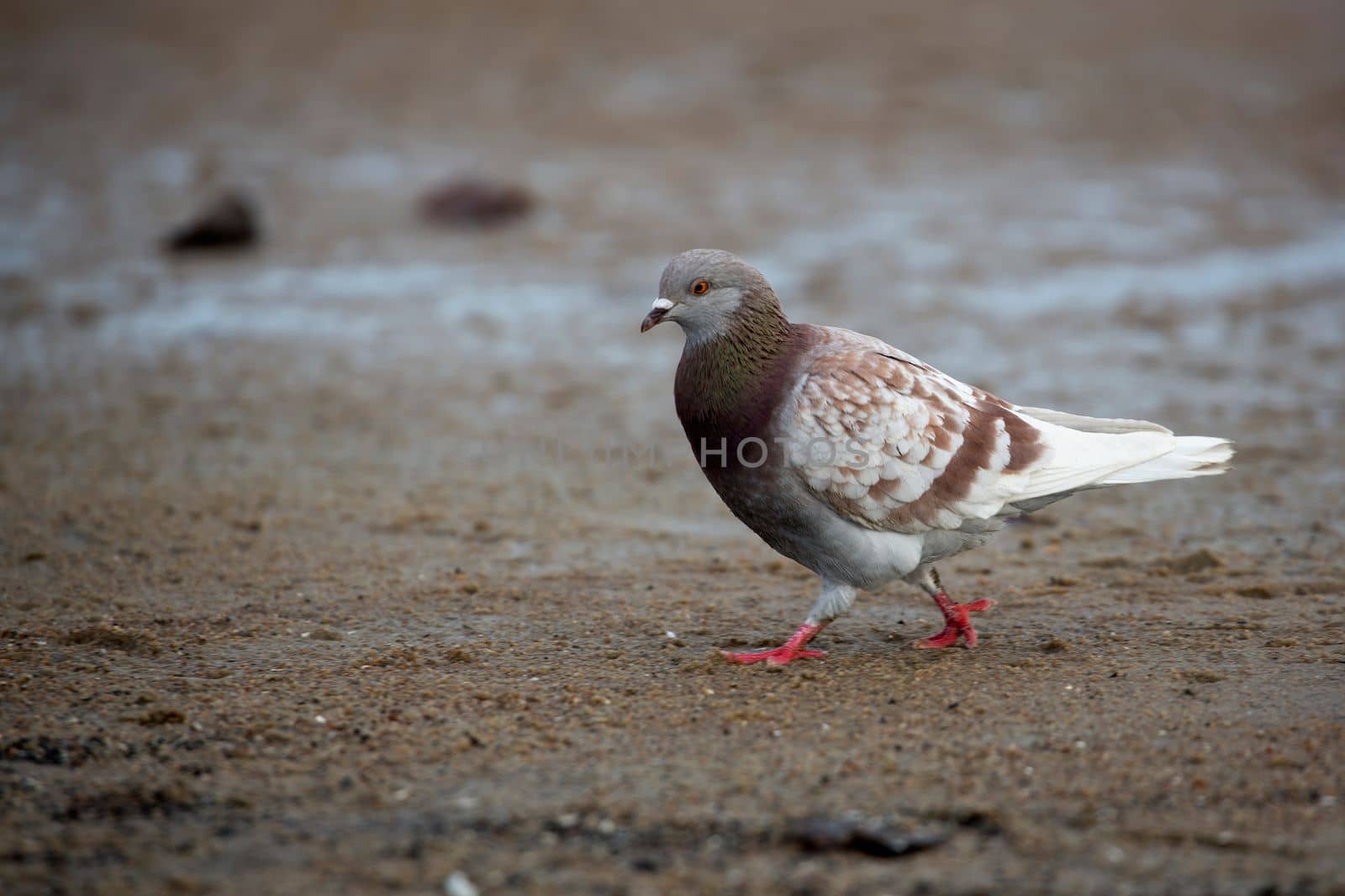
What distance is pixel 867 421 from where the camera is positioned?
4.92 meters

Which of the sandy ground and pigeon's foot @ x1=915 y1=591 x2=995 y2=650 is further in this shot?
pigeon's foot @ x1=915 y1=591 x2=995 y2=650

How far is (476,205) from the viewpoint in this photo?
13.0m

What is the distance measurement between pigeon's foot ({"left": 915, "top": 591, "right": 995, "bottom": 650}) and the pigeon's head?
4.07ft

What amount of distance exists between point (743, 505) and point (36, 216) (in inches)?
419

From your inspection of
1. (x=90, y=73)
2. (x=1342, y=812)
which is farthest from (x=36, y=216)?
(x=1342, y=812)

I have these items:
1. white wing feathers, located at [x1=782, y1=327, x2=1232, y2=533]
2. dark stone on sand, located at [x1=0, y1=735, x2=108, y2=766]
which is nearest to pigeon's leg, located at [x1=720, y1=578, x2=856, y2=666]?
white wing feathers, located at [x1=782, y1=327, x2=1232, y2=533]

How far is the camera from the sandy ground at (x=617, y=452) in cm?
379

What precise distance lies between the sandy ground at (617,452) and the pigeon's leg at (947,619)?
0.43ft

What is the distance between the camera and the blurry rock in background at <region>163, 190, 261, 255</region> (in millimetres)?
12180

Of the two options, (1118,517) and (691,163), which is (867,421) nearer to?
(1118,517)

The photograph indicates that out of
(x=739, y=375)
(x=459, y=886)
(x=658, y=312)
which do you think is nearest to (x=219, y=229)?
(x=658, y=312)

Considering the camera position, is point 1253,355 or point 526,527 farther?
point 1253,355

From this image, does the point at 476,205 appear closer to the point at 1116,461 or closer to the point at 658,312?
the point at 658,312

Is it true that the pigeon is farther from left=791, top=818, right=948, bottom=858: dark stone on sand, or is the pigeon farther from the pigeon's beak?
left=791, top=818, right=948, bottom=858: dark stone on sand
